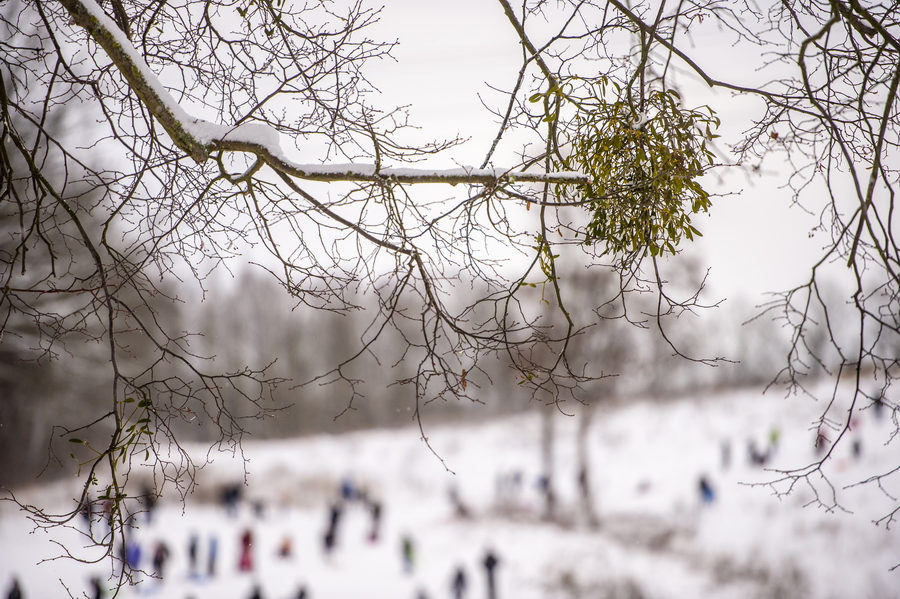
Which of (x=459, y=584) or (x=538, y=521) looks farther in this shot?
(x=538, y=521)

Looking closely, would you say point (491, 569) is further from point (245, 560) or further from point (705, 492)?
point (705, 492)

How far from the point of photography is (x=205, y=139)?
2.65m

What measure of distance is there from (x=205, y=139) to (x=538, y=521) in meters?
14.2

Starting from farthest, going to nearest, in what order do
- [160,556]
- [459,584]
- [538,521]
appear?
1. [538,521]
2. [459,584]
3. [160,556]

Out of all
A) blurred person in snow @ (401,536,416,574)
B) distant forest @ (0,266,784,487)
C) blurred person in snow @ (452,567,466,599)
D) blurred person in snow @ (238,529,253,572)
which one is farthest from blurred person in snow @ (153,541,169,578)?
distant forest @ (0,266,784,487)

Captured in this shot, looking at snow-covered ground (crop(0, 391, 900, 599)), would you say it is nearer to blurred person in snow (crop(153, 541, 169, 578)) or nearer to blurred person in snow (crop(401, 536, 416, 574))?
blurred person in snow (crop(401, 536, 416, 574))

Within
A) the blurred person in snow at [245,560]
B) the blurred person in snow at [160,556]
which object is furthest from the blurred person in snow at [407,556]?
the blurred person in snow at [160,556]

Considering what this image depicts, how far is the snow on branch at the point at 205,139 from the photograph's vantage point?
253 centimetres

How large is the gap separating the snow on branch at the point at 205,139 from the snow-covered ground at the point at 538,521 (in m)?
6.53

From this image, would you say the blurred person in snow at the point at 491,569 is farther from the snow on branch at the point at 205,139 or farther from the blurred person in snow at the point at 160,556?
the snow on branch at the point at 205,139

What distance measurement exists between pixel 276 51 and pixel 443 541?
12834 mm

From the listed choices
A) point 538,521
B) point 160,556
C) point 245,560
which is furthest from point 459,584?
point 160,556

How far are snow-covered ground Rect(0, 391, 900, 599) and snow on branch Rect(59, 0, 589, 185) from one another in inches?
257

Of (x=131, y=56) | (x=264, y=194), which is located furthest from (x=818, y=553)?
(x=131, y=56)
